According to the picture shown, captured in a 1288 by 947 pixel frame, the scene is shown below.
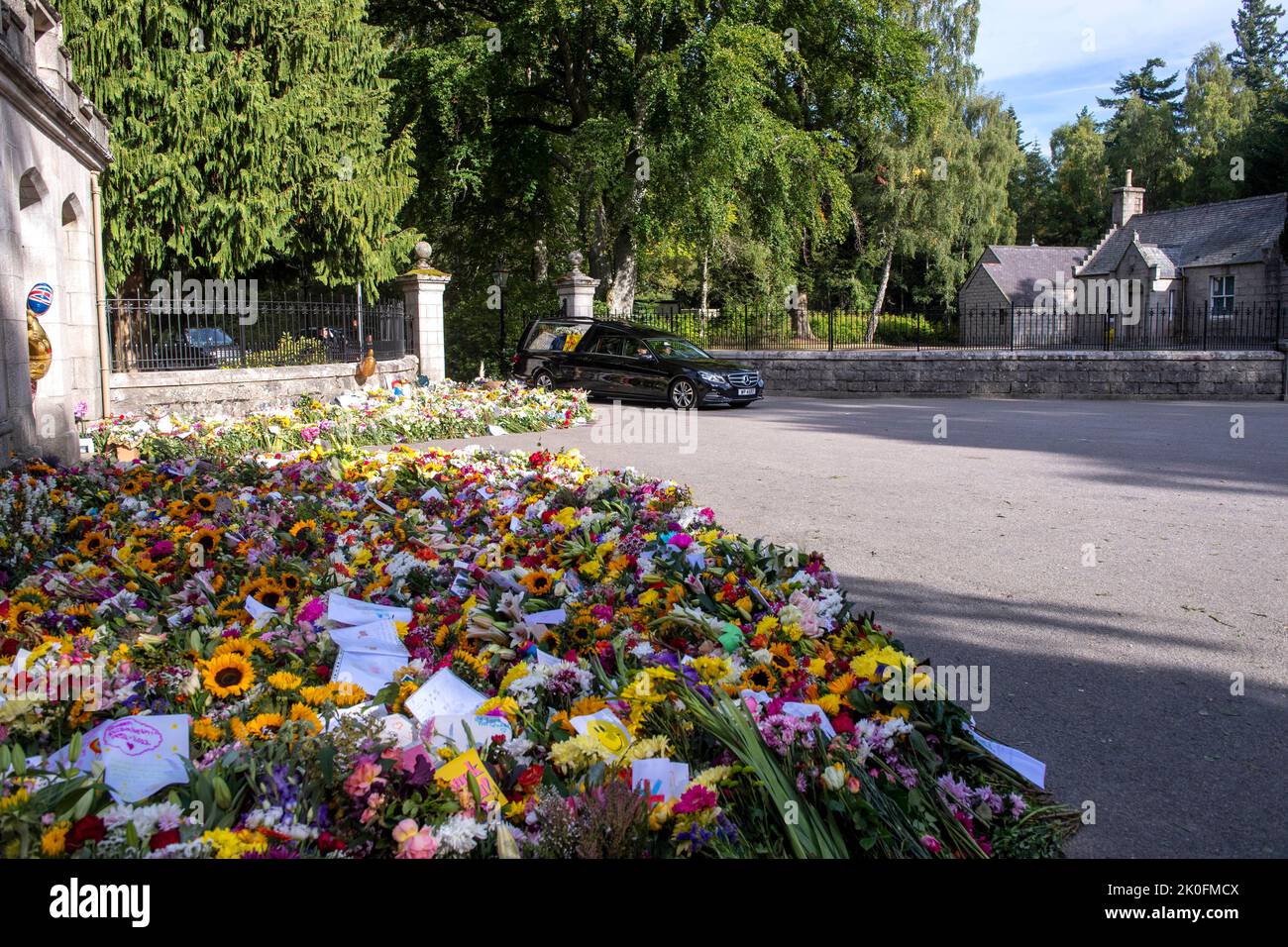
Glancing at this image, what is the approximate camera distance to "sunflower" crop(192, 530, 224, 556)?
15.9ft

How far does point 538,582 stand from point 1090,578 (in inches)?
143

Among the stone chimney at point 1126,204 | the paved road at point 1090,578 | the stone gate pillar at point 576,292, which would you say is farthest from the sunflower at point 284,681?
the stone chimney at point 1126,204

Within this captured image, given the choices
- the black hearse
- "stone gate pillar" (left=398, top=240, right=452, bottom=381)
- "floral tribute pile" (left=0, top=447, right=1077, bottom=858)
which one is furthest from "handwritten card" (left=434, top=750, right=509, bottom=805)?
"stone gate pillar" (left=398, top=240, right=452, bottom=381)

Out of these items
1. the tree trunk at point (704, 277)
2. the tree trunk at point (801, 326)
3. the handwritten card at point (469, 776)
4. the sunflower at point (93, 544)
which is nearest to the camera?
the handwritten card at point (469, 776)

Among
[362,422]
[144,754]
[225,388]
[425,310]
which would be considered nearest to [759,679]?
[144,754]

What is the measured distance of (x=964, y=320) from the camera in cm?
3130

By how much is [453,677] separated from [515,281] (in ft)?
80.9

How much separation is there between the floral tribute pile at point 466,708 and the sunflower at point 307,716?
0.02 metres

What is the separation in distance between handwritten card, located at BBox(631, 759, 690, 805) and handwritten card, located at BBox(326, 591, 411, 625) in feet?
4.55

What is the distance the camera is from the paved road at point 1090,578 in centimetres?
355

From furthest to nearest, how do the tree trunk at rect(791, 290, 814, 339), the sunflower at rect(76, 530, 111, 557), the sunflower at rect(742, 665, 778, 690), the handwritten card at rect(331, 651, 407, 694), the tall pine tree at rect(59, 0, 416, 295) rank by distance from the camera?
1. the tree trunk at rect(791, 290, 814, 339)
2. the tall pine tree at rect(59, 0, 416, 295)
3. the sunflower at rect(76, 530, 111, 557)
4. the sunflower at rect(742, 665, 778, 690)
5. the handwritten card at rect(331, 651, 407, 694)

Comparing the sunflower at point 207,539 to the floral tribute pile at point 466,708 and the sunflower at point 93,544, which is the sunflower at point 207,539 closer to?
the floral tribute pile at point 466,708

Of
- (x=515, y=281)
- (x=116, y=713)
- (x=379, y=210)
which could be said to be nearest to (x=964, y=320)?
(x=515, y=281)
